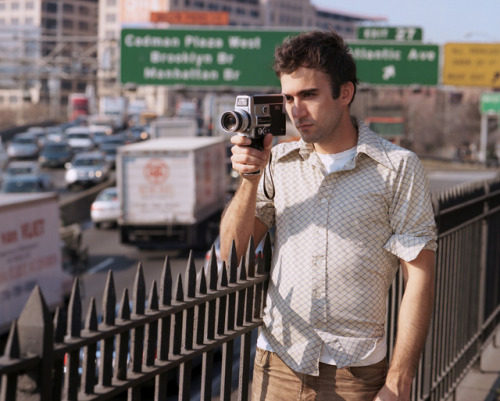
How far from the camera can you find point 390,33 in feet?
113

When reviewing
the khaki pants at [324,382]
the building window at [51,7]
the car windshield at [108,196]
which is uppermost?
the building window at [51,7]

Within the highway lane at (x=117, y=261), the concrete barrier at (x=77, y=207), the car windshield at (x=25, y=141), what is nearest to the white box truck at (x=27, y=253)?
A: the highway lane at (x=117, y=261)

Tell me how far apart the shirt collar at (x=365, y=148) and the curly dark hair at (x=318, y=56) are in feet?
0.74

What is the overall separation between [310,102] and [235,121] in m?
0.31

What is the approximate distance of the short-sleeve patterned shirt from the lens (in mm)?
3430

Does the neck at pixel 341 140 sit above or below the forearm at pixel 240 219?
above

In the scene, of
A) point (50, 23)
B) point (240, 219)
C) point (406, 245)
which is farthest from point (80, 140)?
point (50, 23)

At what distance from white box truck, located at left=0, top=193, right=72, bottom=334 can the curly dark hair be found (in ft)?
44.9

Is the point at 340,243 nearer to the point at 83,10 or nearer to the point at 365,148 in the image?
the point at 365,148

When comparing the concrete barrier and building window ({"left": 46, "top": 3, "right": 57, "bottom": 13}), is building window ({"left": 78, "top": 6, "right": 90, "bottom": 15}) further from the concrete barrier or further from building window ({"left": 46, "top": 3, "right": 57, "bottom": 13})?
the concrete barrier

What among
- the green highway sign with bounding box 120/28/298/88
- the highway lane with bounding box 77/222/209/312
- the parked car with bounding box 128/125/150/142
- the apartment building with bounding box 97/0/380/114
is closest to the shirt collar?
the highway lane with bounding box 77/222/209/312

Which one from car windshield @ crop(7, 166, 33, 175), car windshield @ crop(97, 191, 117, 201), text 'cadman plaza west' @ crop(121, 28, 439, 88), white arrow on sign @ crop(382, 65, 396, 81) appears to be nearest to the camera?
text 'cadman plaza west' @ crop(121, 28, 439, 88)

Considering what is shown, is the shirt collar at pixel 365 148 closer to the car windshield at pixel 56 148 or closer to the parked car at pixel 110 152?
the parked car at pixel 110 152

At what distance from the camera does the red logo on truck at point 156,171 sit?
99.7 feet
